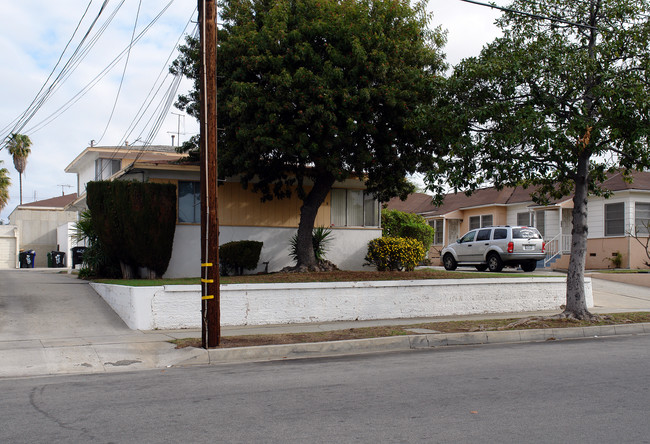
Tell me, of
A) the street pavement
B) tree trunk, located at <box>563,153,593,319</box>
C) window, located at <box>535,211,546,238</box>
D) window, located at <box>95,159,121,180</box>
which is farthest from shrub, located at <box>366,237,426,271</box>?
window, located at <box>95,159,121,180</box>

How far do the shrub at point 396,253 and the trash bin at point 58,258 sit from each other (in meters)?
22.0

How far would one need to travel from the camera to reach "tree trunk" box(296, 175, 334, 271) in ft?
59.5

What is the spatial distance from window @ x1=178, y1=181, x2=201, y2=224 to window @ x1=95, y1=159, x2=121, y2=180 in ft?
41.7

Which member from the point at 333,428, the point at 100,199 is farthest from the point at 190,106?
the point at 333,428

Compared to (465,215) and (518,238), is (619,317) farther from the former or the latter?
(465,215)

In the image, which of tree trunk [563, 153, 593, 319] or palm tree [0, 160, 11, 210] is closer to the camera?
tree trunk [563, 153, 593, 319]

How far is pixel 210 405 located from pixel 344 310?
8359 mm

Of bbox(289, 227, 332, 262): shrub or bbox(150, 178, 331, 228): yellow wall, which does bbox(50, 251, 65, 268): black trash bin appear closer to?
bbox(150, 178, 331, 228): yellow wall

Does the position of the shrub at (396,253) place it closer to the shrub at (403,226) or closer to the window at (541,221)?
the shrub at (403,226)

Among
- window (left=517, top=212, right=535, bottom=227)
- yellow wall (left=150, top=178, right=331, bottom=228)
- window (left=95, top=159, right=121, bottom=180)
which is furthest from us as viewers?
window (left=517, top=212, right=535, bottom=227)

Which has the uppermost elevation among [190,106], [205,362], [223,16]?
[223,16]

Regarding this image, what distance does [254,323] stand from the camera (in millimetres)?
13883

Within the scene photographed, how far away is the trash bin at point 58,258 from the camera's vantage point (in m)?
34.2

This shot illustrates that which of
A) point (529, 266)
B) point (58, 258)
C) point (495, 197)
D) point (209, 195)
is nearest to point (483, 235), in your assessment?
point (529, 266)
